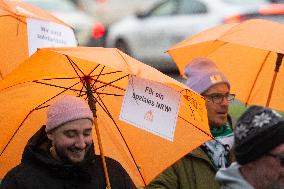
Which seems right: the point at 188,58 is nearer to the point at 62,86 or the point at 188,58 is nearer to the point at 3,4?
the point at 3,4

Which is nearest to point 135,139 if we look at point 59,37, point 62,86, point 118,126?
point 118,126

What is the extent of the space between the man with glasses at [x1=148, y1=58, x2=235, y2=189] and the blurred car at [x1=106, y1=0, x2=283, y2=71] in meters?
11.0

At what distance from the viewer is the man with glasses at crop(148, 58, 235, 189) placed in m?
5.85

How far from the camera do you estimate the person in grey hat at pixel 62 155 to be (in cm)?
529

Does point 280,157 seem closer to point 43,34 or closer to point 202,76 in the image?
point 202,76

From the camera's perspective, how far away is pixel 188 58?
7.69 meters

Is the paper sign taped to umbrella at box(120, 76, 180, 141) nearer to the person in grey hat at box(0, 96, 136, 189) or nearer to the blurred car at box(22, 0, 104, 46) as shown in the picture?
the person in grey hat at box(0, 96, 136, 189)

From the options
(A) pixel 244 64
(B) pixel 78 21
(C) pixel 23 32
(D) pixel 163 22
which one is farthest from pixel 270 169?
(B) pixel 78 21

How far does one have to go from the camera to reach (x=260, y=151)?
162 inches

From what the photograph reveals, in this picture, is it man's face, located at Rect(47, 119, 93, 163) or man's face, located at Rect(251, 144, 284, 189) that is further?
man's face, located at Rect(47, 119, 93, 163)

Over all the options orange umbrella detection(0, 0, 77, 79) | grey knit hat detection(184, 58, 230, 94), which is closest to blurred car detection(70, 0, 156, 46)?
orange umbrella detection(0, 0, 77, 79)

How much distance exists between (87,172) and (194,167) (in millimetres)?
770

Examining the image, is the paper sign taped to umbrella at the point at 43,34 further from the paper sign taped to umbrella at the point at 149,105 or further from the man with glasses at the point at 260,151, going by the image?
the man with glasses at the point at 260,151

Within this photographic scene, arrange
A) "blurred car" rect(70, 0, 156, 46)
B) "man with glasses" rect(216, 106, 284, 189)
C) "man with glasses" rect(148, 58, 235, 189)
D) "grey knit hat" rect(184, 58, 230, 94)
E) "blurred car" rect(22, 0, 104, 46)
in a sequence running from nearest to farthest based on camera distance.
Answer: "man with glasses" rect(216, 106, 284, 189) < "man with glasses" rect(148, 58, 235, 189) < "grey knit hat" rect(184, 58, 230, 94) < "blurred car" rect(22, 0, 104, 46) < "blurred car" rect(70, 0, 156, 46)
